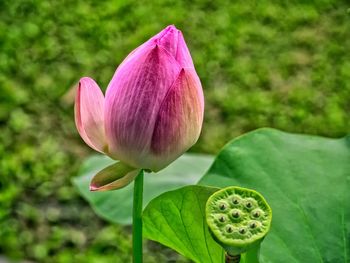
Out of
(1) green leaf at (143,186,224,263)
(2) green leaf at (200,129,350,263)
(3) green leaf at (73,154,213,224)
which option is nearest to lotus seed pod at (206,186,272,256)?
(1) green leaf at (143,186,224,263)

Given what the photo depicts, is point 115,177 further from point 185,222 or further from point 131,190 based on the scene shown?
point 131,190

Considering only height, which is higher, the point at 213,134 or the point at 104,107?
the point at 104,107

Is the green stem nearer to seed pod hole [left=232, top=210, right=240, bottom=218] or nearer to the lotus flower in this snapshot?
the lotus flower

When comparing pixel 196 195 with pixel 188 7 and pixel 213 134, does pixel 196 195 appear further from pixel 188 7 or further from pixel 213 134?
pixel 188 7

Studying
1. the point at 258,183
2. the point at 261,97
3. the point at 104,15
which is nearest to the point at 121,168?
the point at 258,183

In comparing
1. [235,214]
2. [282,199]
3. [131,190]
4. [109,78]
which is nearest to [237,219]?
[235,214]

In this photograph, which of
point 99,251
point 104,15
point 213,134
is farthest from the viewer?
point 104,15
